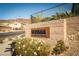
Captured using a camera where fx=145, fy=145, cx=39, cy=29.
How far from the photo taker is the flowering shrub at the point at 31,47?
70.1 inches

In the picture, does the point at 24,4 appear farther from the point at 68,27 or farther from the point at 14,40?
the point at 68,27

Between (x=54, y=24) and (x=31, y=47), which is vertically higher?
(x=54, y=24)

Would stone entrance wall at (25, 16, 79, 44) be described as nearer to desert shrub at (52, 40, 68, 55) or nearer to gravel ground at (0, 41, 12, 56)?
desert shrub at (52, 40, 68, 55)

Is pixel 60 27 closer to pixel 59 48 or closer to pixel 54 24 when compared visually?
pixel 54 24

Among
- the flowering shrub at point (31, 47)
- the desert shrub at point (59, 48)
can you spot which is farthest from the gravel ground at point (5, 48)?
the desert shrub at point (59, 48)

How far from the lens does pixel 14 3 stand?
1.79 meters

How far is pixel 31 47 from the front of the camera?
5.87 ft

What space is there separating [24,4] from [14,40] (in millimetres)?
464

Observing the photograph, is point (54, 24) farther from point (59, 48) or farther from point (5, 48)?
point (5, 48)

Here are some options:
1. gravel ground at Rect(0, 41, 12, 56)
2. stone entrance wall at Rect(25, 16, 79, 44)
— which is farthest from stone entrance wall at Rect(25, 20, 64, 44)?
gravel ground at Rect(0, 41, 12, 56)

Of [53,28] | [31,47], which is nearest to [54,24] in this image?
[53,28]

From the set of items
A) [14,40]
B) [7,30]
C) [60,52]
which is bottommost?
[60,52]

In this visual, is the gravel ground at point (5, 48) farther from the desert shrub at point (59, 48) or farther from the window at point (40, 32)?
the desert shrub at point (59, 48)

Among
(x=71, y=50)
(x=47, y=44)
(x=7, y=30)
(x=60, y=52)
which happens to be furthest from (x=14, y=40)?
(x=71, y=50)
